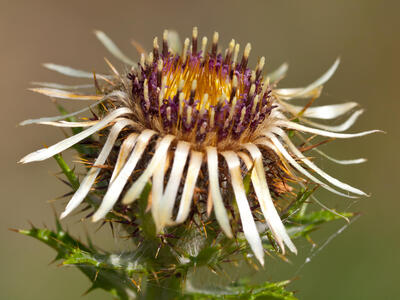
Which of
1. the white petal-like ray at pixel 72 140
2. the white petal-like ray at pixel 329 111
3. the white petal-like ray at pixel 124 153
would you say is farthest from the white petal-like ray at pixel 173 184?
the white petal-like ray at pixel 329 111

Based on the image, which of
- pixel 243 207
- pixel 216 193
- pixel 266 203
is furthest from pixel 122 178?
pixel 266 203

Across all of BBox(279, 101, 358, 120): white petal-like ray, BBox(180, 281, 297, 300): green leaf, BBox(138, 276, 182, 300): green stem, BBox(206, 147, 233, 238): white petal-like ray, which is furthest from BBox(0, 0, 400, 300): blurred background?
BBox(206, 147, 233, 238): white petal-like ray

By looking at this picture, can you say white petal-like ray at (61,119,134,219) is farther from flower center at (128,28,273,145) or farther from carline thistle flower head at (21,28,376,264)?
flower center at (128,28,273,145)

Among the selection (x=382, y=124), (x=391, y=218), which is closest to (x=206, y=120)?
(x=391, y=218)

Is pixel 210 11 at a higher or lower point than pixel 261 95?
higher

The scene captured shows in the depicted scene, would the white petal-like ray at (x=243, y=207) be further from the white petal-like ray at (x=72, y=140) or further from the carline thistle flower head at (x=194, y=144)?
the white petal-like ray at (x=72, y=140)

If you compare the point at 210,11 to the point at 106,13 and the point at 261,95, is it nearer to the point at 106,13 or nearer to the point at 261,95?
the point at 106,13

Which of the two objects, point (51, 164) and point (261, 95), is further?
point (51, 164)

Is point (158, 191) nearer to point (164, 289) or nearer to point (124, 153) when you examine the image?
point (124, 153)
